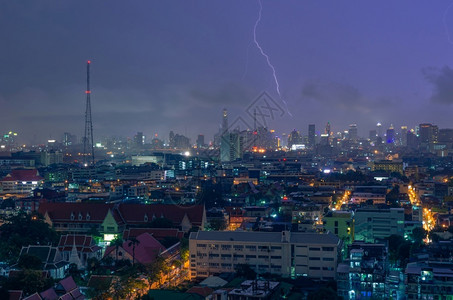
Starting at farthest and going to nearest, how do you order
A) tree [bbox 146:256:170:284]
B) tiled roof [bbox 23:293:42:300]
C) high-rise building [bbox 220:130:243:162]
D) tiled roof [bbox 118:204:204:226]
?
1. high-rise building [bbox 220:130:243:162]
2. tiled roof [bbox 118:204:204:226]
3. tree [bbox 146:256:170:284]
4. tiled roof [bbox 23:293:42:300]

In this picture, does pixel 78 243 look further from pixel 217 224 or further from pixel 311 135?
pixel 311 135

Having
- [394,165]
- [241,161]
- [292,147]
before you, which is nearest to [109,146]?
[292,147]

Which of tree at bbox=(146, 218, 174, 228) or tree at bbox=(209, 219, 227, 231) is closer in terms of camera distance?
tree at bbox=(146, 218, 174, 228)

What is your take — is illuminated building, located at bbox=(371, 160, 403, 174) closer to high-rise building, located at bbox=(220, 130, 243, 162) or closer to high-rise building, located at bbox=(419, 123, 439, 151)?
high-rise building, located at bbox=(220, 130, 243, 162)

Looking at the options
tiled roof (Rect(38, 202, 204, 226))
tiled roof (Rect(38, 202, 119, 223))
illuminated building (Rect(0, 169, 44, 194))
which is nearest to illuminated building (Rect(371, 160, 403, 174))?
illuminated building (Rect(0, 169, 44, 194))

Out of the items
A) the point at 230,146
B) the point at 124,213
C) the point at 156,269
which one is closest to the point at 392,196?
the point at 124,213

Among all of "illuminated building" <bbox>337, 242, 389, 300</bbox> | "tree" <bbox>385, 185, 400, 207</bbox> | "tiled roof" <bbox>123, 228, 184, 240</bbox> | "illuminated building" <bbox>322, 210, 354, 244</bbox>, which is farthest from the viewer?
"tree" <bbox>385, 185, 400, 207</bbox>

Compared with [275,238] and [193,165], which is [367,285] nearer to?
[275,238]

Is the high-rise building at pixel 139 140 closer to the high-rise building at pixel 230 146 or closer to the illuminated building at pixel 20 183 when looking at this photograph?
the high-rise building at pixel 230 146

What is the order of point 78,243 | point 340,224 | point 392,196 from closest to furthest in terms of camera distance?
point 78,243 < point 340,224 < point 392,196

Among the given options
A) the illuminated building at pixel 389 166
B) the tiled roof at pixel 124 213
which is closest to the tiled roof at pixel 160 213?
the tiled roof at pixel 124 213
